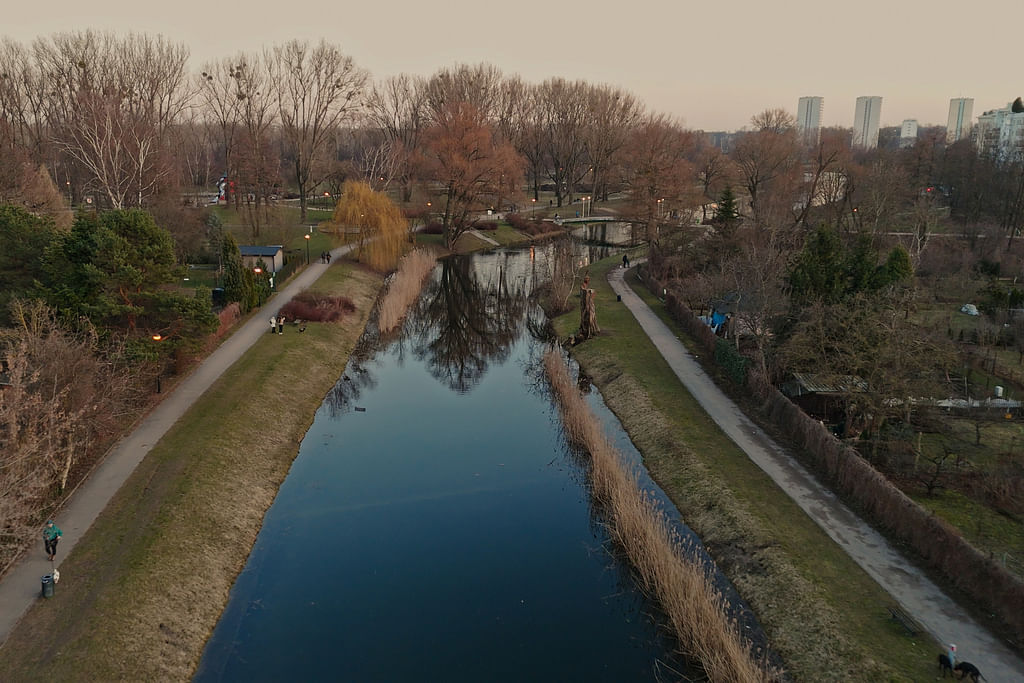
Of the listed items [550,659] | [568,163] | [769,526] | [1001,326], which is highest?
[568,163]

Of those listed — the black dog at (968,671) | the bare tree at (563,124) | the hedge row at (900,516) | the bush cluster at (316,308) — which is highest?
the bare tree at (563,124)

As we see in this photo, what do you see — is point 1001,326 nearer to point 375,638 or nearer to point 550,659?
point 550,659

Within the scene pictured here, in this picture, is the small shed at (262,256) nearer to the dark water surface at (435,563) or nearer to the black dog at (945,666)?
the dark water surface at (435,563)

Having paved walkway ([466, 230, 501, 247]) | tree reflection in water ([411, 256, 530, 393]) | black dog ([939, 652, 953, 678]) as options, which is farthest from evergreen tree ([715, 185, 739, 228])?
black dog ([939, 652, 953, 678])

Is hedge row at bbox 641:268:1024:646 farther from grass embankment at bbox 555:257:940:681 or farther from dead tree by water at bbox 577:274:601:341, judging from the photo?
dead tree by water at bbox 577:274:601:341

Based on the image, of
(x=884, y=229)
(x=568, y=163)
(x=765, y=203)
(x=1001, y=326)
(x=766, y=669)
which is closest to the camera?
(x=766, y=669)

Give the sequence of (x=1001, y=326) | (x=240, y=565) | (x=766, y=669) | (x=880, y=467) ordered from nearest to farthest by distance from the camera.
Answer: (x=766, y=669), (x=240, y=565), (x=880, y=467), (x=1001, y=326)

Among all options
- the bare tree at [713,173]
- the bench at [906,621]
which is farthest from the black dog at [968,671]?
the bare tree at [713,173]

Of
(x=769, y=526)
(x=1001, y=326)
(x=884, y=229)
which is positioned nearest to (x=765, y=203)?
(x=884, y=229)
